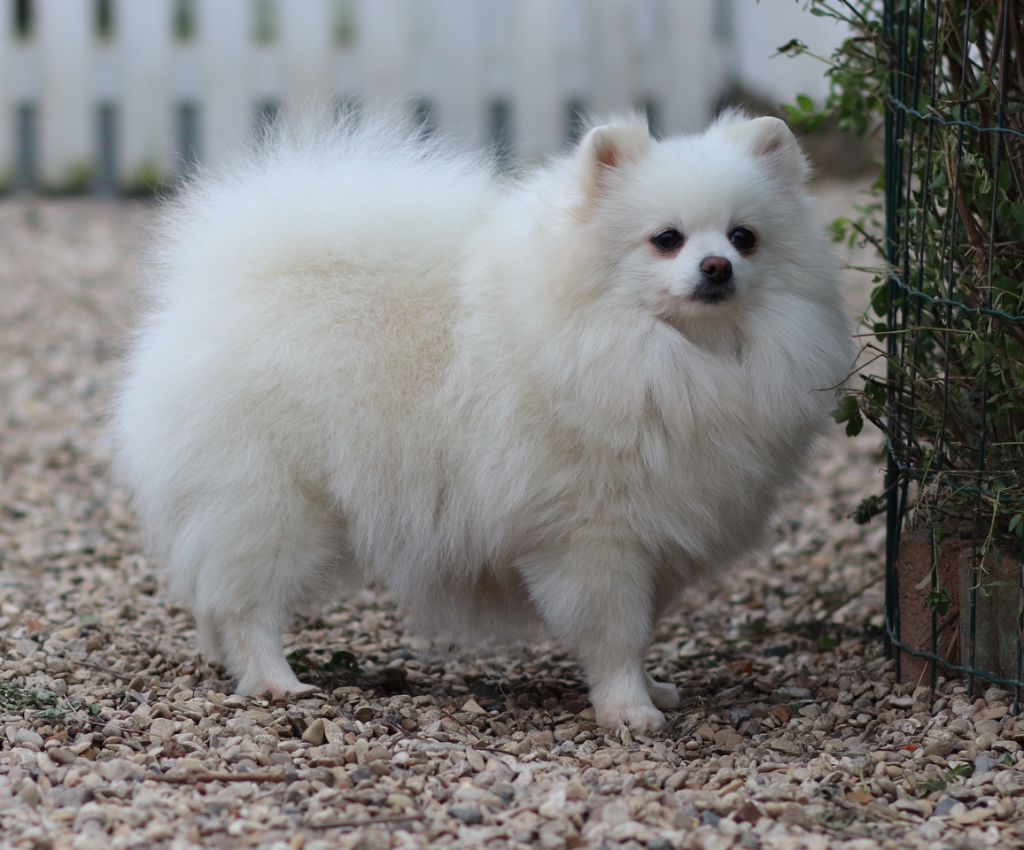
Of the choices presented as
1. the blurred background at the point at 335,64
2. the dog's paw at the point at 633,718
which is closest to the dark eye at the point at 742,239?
the dog's paw at the point at 633,718

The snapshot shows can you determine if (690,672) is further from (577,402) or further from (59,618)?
(59,618)

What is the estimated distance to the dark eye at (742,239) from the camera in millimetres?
3596

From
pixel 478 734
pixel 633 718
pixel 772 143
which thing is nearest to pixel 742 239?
pixel 772 143

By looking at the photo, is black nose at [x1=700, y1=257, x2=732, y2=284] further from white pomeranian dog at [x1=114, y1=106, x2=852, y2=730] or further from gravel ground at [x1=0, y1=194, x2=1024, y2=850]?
gravel ground at [x1=0, y1=194, x2=1024, y2=850]

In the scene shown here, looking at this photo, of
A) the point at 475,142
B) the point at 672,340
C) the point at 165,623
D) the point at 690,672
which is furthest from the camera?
the point at 475,142

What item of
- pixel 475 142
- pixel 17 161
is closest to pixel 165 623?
pixel 475 142

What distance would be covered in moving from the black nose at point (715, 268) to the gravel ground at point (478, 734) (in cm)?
118

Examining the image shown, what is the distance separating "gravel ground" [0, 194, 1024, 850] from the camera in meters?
2.89

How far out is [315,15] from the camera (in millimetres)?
10867

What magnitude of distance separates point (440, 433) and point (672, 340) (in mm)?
655

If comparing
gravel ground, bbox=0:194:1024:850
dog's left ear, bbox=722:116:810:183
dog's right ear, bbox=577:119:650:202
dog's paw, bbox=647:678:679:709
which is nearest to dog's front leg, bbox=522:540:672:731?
gravel ground, bbox=0:194:1024:850

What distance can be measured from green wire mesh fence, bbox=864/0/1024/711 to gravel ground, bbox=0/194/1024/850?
22 centimetres

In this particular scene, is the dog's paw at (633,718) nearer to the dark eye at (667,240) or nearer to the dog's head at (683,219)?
the dog's head at (683,219)

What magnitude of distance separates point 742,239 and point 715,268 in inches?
8.3
